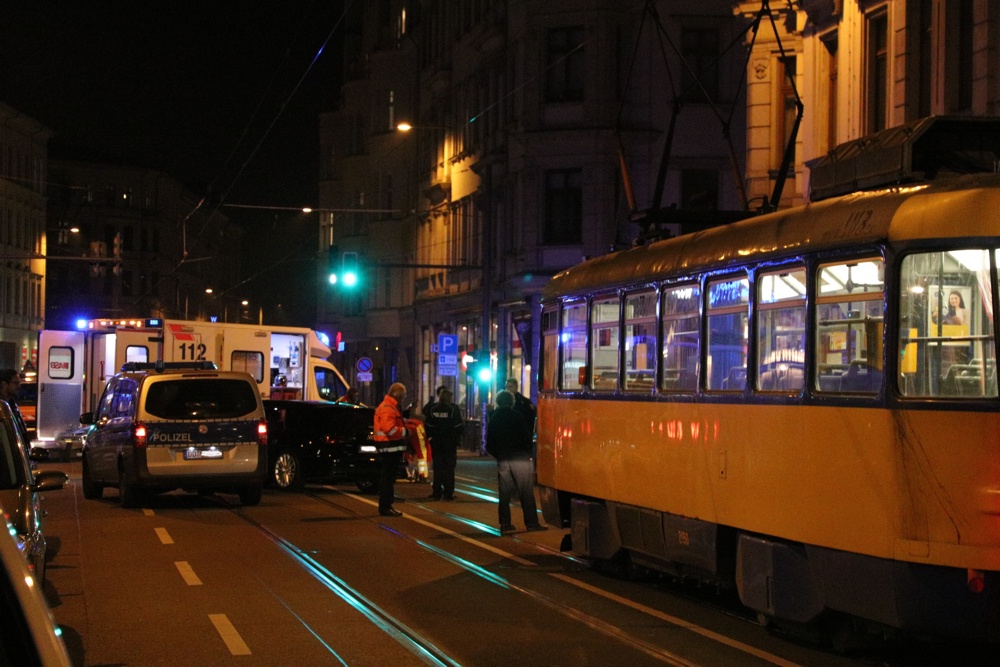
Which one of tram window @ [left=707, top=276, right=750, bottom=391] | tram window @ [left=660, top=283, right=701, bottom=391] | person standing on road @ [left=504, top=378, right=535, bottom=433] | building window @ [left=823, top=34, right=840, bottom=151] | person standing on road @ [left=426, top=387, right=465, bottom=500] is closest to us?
tram window @ [left=707, top=276, right=750, bottom=391]

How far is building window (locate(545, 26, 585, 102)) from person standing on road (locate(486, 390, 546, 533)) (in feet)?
68.6

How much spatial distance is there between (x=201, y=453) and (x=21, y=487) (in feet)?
34.2

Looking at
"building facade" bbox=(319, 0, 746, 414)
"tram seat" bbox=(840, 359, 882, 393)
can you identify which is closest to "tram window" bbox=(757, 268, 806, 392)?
"tram seat" bbox=(840, 359, 882, 393)

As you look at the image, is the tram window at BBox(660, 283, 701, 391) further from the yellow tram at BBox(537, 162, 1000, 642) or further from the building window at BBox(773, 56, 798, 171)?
the building window at BBox(773, 56, 798, 171)

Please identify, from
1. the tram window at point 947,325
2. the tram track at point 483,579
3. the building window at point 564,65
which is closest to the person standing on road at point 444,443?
the tram track at point 483,579

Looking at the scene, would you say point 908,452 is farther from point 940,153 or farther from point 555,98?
point 555,98

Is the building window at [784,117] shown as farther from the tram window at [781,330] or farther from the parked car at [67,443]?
the tram window at [781,330]

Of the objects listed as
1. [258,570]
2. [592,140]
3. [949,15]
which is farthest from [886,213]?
[592,140]

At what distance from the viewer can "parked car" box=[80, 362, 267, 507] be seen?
2038cm

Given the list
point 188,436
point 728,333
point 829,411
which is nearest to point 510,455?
point 188,436

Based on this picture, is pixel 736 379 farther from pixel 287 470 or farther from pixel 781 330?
pixel 287 470

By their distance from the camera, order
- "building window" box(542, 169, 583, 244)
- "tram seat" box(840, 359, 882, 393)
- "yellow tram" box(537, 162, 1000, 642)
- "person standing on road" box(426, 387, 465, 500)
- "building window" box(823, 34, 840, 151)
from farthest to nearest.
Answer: "building window" box(542, 169, 583, 244)
"building window" box(823, 34, 840, 151)
"person standing on road" box(426, 387, 465, 500)
"tram seat" box(840, 359, 882, 393)
"yellow tram" box(537, 162, 1000, 642)

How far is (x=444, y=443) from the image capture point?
22672 mm

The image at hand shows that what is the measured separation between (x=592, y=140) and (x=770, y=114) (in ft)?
31.7
